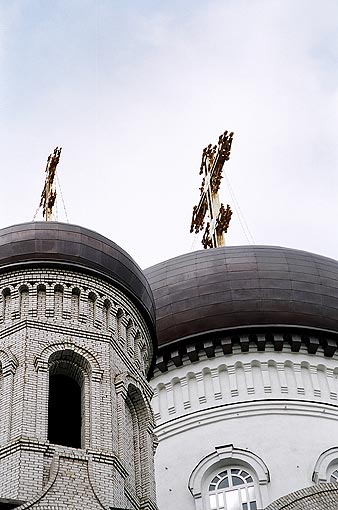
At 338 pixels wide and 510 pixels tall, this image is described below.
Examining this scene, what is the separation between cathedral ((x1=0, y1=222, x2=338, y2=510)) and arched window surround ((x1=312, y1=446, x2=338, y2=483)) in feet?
0.10

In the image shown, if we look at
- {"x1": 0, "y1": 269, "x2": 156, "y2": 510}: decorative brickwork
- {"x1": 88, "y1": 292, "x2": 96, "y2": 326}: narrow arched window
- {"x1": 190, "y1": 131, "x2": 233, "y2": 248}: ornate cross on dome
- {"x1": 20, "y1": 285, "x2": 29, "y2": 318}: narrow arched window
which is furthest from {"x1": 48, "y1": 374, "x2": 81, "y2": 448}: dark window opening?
{"x1": 190, "y1": 131, "x2": 233, "y2": 248}: ornate cross on dome

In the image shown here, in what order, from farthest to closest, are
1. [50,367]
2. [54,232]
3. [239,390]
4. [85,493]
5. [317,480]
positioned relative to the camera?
[239,390]
[317,480]
[54,232]
[50,367]
[85,493]

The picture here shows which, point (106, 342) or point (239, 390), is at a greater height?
point (239, 390)

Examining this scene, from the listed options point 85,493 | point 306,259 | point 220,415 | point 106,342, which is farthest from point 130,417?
point 306,259

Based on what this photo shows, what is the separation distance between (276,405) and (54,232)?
4499mm

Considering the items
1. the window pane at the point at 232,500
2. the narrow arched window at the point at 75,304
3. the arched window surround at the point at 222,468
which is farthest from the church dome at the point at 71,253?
the window pane at the point at 232,500

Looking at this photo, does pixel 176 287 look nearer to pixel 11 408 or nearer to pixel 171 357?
pixel 171 357

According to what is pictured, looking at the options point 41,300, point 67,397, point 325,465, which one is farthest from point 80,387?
point 325,465

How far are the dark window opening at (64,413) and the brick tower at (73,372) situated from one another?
1cm

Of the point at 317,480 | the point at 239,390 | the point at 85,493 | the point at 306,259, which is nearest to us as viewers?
the point at 85,493

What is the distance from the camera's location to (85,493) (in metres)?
11.5

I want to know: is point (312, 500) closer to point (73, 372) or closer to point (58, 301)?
point (73, 372)

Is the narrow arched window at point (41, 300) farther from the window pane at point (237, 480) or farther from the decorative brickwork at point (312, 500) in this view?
the window pane at point (237, 480)

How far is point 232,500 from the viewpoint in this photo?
15.8 meters
